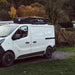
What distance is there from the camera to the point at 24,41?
961cm

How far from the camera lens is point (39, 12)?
37469 millimetres

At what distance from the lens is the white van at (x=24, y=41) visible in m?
8.78

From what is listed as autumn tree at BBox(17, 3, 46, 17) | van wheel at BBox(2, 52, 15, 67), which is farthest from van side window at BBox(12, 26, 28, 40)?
autumn tree at BBox(17, 3, 46, 17)

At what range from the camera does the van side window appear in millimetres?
9252

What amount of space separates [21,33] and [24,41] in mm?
413

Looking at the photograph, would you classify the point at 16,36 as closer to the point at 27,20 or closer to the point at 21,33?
the point at 21,33

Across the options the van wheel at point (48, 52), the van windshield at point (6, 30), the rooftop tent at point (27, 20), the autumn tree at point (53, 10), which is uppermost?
the autumn tree at point (53, 10)

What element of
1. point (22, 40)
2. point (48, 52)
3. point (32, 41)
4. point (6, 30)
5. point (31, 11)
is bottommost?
point (48, 52)

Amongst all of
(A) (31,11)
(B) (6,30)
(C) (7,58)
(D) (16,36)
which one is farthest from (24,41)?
(A) (31,11)

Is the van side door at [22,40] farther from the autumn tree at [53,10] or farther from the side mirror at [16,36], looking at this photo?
the autumn tree at [53,10]

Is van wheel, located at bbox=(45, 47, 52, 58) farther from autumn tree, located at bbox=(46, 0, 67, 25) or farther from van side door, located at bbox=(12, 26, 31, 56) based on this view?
autumn tree, located at bbox=(46, 0, 67, 25)

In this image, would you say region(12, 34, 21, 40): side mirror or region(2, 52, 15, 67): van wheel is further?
region(12, 34, 21, 40): side mirror

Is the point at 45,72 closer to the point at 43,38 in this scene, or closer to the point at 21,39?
the point at 21,39

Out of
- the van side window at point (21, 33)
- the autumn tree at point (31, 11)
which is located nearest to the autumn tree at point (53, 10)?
the autumn tree at point (31, 11)
